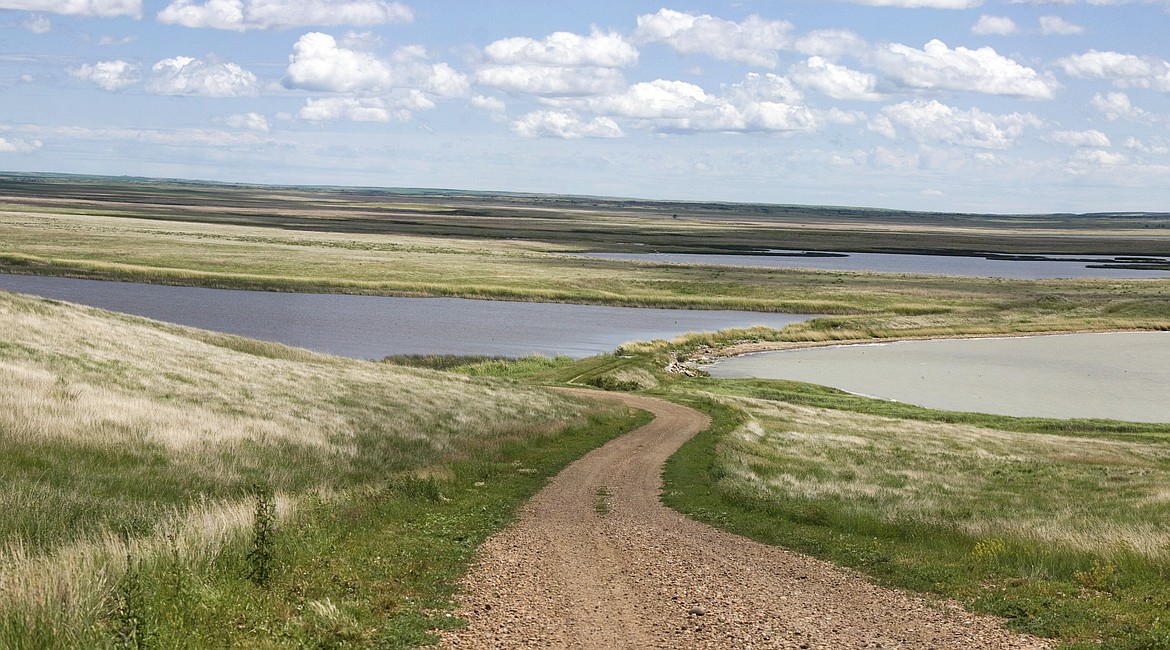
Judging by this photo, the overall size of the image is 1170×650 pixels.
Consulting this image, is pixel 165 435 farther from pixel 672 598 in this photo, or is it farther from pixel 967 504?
pixel 967 504

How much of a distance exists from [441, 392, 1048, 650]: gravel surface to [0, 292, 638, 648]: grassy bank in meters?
0.69

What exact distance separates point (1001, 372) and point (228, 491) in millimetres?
66324

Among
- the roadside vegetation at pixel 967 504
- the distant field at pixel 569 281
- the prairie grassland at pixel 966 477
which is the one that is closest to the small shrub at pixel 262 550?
the roadside vegetation at pixel 967 504

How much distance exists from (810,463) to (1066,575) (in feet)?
52.5

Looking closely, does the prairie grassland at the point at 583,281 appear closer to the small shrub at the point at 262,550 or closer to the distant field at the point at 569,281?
the distant field at the point at 569,281

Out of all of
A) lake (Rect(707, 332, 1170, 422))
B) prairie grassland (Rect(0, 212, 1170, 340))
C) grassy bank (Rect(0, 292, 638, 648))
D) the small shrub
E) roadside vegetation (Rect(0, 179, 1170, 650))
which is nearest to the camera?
grassy bank (Rect(0, 292, 638, 648))

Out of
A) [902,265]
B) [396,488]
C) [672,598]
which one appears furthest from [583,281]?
[672,598]

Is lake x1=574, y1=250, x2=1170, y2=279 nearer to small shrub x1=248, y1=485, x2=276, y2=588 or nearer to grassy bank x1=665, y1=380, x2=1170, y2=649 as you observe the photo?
grassy bank x1=665, y1=380, x2=1170, y2=649

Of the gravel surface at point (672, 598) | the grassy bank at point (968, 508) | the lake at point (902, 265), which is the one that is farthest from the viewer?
the lake at point (902, 265)

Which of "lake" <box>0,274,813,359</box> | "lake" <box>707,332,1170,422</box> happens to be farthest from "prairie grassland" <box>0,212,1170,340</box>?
"lake" <box>707,332,1170,422</box>

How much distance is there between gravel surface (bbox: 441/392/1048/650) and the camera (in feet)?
32.9

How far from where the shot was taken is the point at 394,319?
84250 millimetres

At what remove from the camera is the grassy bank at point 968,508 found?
11.8 metres

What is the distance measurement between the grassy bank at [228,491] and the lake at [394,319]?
116ft
